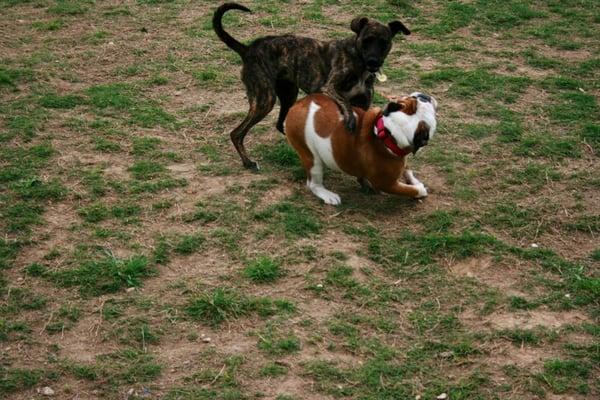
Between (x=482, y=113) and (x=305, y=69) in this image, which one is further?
(x=482, y=113)

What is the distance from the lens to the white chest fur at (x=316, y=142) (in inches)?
232

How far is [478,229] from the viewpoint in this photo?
5.67 meters

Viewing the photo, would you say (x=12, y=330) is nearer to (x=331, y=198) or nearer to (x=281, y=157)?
(x=331, y=198)

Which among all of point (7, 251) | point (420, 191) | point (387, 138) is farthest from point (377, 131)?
point (7, 251)

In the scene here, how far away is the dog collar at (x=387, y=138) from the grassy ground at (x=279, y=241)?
1.71ft

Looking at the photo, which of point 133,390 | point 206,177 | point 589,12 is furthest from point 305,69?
point 589,12

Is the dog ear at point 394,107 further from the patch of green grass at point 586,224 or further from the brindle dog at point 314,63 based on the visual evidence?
the patch of green grass at point 586,224

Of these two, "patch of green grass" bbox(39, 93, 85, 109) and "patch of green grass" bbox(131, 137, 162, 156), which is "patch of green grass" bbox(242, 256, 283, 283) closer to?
"patch of green grass" bbox(131, 137, 162, 156)

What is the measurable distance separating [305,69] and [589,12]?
199 inches

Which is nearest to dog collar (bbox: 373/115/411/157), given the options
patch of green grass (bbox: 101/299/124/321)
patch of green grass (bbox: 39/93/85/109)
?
patch of green grass (bbox: 101/299/124/321)

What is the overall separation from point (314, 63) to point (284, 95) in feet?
1.68

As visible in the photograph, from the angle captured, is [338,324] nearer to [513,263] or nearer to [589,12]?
[513,263]

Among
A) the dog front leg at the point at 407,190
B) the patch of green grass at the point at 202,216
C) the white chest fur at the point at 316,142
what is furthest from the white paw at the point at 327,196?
the patch of green grass at the point at 202,216

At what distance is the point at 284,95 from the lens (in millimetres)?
6789
